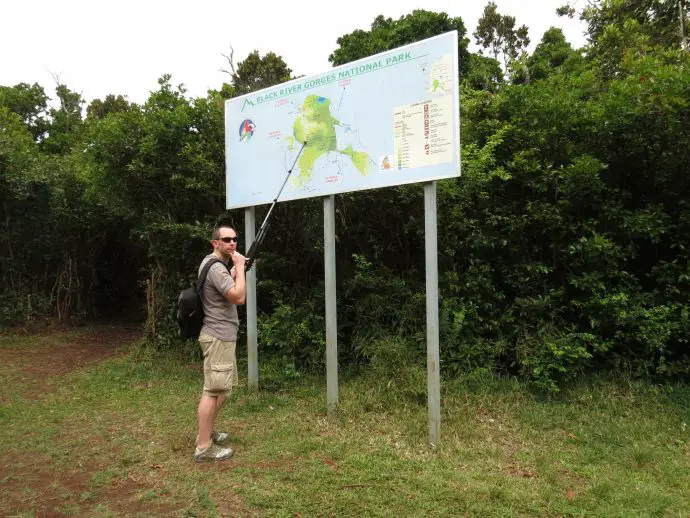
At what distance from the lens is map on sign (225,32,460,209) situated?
3793mm

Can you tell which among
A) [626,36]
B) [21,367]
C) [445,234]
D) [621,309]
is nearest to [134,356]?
[21,367]

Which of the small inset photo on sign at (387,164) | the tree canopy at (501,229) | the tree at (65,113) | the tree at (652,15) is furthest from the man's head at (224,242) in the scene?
the tree at (65,113)

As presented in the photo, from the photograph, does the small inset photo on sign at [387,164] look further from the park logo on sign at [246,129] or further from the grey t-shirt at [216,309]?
the park logo on sign at [246,129]

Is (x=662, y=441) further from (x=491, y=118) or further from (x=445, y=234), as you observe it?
(x=491, y=118)

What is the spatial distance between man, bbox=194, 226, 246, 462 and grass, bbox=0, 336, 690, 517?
19 centimetres

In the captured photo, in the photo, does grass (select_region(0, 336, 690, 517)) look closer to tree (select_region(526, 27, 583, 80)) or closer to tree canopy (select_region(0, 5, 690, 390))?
tree canopy (select_region(0, 5, 690, 390))

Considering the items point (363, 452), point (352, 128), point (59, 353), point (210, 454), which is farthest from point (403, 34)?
point (210, 454)

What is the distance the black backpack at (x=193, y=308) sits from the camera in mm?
3686

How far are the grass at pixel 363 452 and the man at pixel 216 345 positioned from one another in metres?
0.19

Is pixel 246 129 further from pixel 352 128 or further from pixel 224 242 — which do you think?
pixel 224 242

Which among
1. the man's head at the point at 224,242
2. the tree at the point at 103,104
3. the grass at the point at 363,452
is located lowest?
the grass at the point at 363,452

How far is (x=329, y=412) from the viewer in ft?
15.0

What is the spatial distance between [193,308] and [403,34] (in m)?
13.8

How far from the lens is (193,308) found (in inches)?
145
